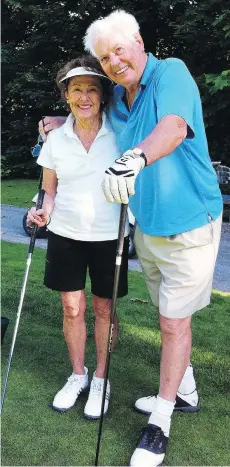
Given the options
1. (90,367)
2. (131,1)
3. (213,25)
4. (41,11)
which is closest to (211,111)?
(213,25)

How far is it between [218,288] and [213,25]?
6564mm

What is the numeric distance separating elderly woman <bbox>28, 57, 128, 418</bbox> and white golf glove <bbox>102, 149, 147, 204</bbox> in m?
0.60

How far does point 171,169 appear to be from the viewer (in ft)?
7.45

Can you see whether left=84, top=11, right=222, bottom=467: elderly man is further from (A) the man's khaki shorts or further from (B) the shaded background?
(B) the shaded background

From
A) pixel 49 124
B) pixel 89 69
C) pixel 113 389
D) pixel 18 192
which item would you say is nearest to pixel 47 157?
pixel 49 124

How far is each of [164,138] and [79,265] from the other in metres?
0.92

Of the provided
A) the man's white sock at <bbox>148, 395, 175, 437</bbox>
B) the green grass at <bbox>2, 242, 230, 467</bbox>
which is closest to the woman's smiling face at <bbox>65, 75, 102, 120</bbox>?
the man's white sock at <bbox>148, 395, 175, 437</bbox>

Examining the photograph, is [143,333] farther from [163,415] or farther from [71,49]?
[71,49]

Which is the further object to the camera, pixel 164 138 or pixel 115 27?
pixel 115 27

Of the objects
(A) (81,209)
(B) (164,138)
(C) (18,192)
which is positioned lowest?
(C) (18,192)

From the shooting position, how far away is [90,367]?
333 cm

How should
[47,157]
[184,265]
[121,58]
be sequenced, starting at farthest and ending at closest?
[47,157]
[184,265]
[121,58]

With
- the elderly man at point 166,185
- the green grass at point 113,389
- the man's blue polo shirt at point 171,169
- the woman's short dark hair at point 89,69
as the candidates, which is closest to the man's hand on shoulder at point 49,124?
the woman's short dark hair at point 89,69

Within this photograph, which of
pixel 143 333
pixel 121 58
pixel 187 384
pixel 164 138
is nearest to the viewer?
pixel 164 138
